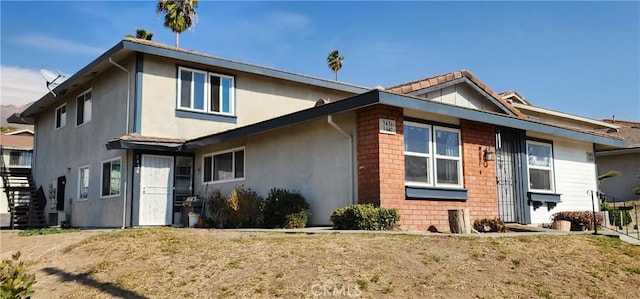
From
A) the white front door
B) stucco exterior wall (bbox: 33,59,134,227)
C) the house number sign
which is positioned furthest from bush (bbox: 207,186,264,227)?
the house number sign

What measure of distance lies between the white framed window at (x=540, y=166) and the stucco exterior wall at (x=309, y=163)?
5.85 m

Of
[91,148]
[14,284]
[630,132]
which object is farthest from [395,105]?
[630,132]

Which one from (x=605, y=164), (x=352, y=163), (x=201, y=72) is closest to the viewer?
(x=352, y=163)

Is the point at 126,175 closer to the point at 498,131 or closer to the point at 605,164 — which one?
the point at 498,131

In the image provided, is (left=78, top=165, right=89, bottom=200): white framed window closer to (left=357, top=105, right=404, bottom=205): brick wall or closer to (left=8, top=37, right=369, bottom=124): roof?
(left=8, top=37, right=369, bottom=124): roof

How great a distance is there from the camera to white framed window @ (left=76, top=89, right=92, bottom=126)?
798 inches

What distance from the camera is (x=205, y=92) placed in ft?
59.8

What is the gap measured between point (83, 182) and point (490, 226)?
1461 cm

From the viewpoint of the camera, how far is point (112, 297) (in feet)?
24.5

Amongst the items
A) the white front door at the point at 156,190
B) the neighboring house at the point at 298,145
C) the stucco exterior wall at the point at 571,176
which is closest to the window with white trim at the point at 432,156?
the neighboring house at the point at 298,145

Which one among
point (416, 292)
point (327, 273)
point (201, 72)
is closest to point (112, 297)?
point (327, 273)

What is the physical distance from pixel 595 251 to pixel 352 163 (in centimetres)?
517

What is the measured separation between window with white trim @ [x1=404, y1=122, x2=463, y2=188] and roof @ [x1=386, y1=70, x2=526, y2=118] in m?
1.10

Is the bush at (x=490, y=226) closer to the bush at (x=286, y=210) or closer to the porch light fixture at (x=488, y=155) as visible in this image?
the porch light fixture at (x=488, y=155)
